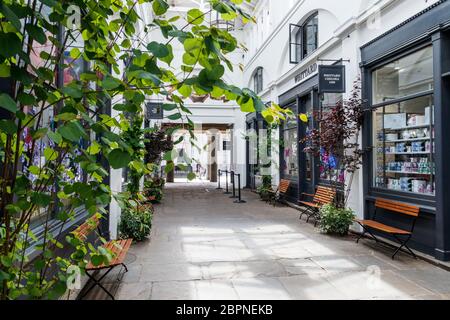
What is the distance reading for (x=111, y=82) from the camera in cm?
118

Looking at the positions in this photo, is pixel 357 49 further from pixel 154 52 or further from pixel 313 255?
pixel 154 52

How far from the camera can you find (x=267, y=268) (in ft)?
15.0

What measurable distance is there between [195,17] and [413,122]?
5231 millimetres

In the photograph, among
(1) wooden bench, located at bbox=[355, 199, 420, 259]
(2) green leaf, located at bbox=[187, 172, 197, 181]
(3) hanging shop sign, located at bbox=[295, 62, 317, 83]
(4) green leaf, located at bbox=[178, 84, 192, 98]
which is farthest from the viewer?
(3) hanging shop sign, located at bbox=[295, 62, 317, 83]

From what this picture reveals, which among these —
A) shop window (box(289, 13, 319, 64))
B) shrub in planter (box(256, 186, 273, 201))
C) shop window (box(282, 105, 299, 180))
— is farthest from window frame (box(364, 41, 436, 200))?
shrub in planter (box(256, 186, 273, 201))

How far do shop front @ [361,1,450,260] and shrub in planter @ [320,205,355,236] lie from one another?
44 cm

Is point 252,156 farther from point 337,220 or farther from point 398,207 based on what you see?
point 398,207

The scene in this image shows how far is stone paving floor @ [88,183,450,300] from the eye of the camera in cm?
374

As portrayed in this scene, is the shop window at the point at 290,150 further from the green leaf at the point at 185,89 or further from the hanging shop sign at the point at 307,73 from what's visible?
the green leaf at the point at 185,89

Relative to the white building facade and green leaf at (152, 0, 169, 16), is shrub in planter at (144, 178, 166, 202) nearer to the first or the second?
the white building facade

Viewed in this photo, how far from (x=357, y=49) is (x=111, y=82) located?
21.6 feet

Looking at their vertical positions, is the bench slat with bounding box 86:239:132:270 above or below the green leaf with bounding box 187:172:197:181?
below

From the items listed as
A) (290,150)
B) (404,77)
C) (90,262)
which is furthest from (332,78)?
(90,262)

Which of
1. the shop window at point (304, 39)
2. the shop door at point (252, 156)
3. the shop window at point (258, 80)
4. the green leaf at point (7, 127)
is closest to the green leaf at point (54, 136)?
the green leaf at point (7, 127)
